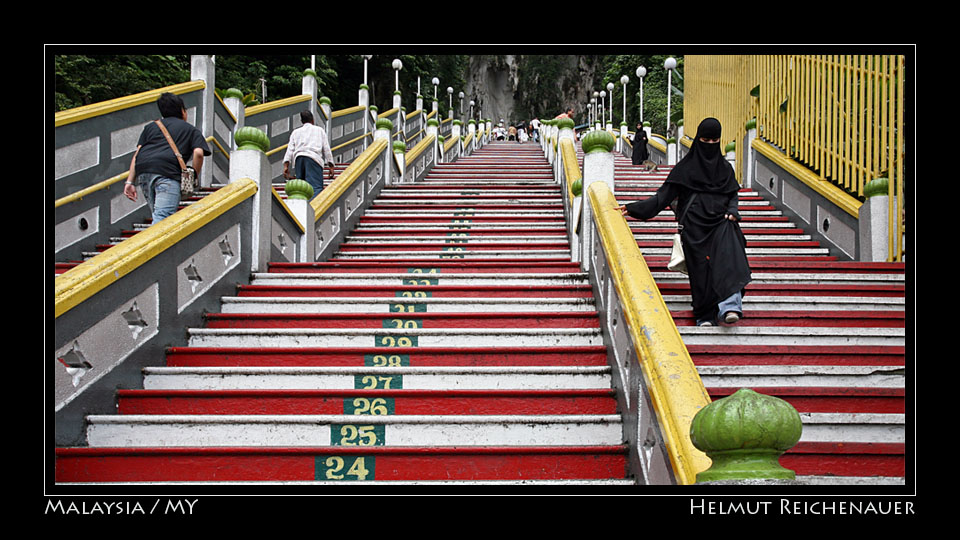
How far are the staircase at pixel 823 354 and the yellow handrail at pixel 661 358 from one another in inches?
28.7

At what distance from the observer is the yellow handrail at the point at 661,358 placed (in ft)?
10.6

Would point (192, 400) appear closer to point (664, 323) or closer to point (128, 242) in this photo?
point (128, 242)

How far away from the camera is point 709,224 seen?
593 cm

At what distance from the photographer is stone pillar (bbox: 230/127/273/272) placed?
752 cm

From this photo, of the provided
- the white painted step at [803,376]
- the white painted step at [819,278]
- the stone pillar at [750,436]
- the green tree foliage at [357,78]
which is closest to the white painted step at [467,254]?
the white painted step at [819,278]

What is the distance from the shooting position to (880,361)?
5.37 m

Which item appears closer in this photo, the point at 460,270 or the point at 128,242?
the point at 128,242

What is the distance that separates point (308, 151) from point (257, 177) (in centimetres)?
287

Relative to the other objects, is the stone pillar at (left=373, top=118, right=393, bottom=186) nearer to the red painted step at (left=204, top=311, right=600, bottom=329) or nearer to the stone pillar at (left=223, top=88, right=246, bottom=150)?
the stone pillar at (left=223, top=88, right=246, bottom=150)

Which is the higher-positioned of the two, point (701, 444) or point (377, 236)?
point (377, 236)

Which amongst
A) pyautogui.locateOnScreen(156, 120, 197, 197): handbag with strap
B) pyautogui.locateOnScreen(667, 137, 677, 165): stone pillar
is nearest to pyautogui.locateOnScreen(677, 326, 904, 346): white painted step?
pyautogui.locateOnScreen(156, 120, 197, 197): handbag with strap
